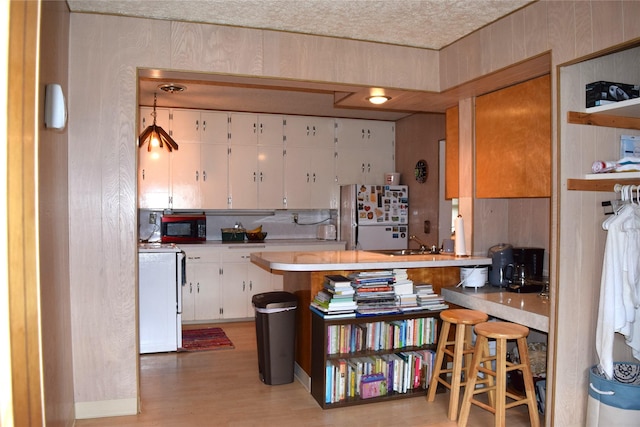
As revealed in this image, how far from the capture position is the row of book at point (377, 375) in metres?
3.51

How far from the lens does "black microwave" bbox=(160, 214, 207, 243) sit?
19.9 feet

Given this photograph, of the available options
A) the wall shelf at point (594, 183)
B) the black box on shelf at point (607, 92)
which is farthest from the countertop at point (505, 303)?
the black box on shelf at point (607, 92)

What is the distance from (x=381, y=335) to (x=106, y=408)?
6.20 feet

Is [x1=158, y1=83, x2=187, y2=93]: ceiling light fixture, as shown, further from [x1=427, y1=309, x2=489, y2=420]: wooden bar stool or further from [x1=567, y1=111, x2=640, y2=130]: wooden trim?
[x1=567, y1=111, x2=640, y2=130]: wooden trim

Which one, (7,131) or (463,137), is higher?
(463,137)

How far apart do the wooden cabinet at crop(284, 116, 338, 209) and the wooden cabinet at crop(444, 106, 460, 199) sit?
2.40 meters

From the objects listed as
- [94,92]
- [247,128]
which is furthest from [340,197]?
[94,92]

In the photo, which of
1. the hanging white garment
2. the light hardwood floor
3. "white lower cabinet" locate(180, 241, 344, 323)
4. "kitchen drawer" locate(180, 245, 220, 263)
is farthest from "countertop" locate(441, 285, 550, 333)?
"kitchen drawer" locate(180, 245, 220, 263)

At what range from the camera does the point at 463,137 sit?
14.0 ft

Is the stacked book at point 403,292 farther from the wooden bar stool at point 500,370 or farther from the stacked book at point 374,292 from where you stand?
the wooden bar stool at point 500,370

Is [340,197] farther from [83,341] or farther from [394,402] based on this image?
[83,341]

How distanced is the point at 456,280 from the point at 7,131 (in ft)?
11.0

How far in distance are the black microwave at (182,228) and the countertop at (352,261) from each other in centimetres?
238

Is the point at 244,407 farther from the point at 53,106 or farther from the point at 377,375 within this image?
the point at 53,106
